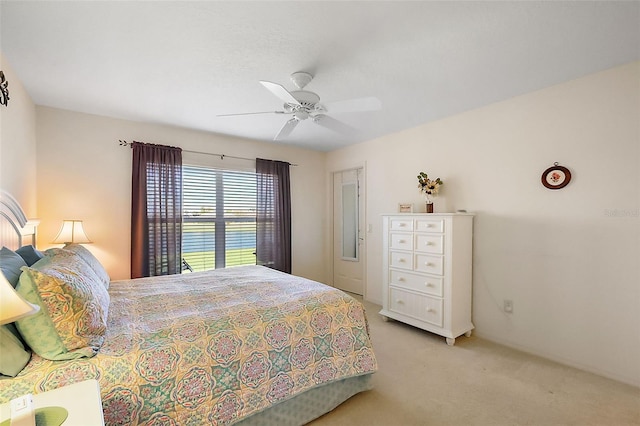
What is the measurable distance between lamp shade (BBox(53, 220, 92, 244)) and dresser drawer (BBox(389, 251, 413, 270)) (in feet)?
10.9

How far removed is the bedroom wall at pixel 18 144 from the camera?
213 cm

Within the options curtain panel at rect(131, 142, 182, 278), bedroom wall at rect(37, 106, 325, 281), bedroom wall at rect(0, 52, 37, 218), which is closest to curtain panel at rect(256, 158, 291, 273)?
bedroom wall at rect(37, 106, 325, 281)

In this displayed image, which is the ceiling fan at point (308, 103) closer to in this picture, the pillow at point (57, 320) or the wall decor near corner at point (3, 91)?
the pillow at point (57, 320)

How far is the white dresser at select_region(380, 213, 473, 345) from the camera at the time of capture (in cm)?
289

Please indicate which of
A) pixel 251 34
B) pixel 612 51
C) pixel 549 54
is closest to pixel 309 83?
pixel 251 34

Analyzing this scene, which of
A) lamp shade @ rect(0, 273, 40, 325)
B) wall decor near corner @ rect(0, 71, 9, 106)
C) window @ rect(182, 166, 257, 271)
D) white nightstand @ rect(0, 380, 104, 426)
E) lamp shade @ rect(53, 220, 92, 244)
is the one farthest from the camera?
window @ rect(182, 166, 257, 271)

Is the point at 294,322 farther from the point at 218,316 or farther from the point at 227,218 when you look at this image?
the point at 227,218

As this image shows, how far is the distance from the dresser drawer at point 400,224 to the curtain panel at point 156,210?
270 centimetres

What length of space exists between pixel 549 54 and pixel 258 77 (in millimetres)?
2215

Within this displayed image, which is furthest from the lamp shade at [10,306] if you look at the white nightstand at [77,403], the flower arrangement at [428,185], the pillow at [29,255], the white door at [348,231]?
the white door at [348,231]

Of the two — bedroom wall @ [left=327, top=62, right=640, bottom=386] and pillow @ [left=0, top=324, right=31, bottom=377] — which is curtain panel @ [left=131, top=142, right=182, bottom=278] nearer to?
pillow @ [left=0, top=324, right=31, bottom=377]

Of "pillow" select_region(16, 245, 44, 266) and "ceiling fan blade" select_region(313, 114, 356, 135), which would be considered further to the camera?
"ceiling fan blade" select_region(313, 114, 356, 135)

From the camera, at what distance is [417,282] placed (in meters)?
3.15

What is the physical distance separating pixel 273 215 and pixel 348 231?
52.1 inches
